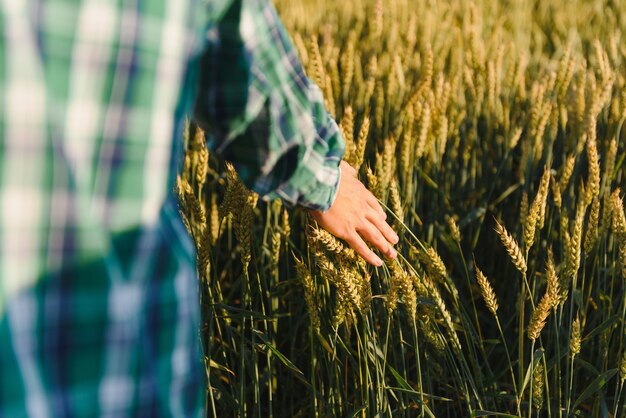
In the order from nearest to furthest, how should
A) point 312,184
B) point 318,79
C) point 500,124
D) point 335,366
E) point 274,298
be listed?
point 312,184 < point 335,366 < point 274,298 < point 318,79 < point 500,124

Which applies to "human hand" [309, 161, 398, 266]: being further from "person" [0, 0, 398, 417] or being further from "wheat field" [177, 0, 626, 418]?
"person" [0, 0, 398, 417]

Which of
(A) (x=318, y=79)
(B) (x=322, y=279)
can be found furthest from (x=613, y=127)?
(B) (x=322, y=279)

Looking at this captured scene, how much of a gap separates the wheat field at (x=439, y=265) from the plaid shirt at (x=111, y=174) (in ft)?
0.97

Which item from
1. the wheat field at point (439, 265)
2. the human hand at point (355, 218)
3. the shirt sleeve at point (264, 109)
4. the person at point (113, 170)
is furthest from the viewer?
the wheat field at point (439, 265)

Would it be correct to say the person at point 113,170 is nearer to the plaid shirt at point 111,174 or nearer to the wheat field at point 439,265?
the plaid shirt at point 111,174

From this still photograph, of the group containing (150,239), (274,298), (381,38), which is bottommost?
(274,298)

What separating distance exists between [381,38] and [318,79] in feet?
3.18

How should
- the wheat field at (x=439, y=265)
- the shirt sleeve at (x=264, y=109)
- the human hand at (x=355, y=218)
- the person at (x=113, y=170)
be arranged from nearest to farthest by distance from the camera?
1. the person at (x=113, y=170)
2. the shirt sleeve at (x=264, y=109)
3. the human hand at (x=355, y=218)
4. the wheat field at (x=439, y=265)

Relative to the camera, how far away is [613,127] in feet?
5.89

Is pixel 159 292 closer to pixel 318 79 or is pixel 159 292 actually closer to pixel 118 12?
pixel 118 12

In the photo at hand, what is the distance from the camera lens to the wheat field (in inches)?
46.4

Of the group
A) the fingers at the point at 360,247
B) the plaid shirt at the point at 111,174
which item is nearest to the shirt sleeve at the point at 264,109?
the plaid shirt at the point at 111,174

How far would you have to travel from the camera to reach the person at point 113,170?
709mm

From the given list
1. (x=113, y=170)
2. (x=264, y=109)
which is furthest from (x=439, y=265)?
(x=113, y=170)
